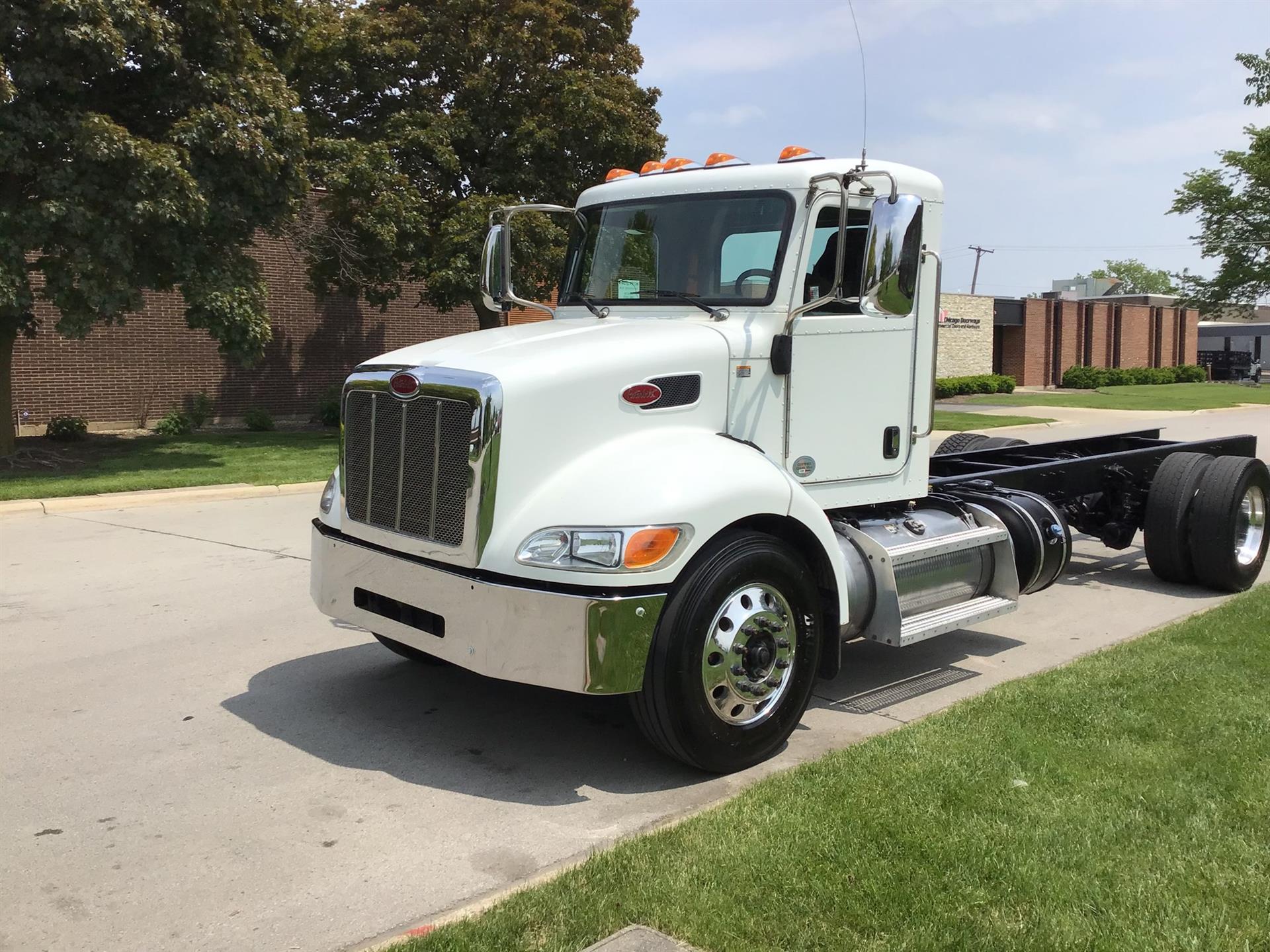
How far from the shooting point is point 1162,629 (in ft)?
21.9

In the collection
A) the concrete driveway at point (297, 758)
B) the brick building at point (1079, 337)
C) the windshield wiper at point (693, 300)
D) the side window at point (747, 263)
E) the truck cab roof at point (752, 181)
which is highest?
the brick building at point (1079, 337)

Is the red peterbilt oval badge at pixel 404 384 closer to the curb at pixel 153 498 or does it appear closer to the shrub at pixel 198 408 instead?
the curb at pixel 153 498

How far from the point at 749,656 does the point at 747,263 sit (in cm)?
187

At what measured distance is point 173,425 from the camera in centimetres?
2005

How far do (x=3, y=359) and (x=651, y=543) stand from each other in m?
14.2

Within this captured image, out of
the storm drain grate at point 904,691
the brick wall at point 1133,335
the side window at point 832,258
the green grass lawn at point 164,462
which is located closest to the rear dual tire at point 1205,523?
the storm drain grate at point 904,691

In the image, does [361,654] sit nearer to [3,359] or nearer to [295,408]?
[3,359]

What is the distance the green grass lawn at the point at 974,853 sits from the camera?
10.4ft

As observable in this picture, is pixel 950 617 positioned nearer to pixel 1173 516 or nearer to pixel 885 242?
pixel 885 242

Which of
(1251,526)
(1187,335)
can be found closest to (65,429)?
(1251,526)

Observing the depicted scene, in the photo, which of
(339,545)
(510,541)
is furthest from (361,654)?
(510,541)

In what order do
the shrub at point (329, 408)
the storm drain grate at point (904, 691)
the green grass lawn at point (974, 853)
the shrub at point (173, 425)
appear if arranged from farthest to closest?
1. the shrub at point (329, 408)
2. the shrub at point (173, 425)
3. the storm drain grate at point (904, 691)
4. the green grass lawn at point (974, 853)

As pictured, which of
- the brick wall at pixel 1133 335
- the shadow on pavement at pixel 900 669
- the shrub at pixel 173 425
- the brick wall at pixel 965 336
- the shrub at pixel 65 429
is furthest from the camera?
the brick wall at pixel 1133 335

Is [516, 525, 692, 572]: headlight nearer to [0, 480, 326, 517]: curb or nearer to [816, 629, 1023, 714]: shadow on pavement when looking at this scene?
[816, 629, 1023, 714]: shadow on pavement
